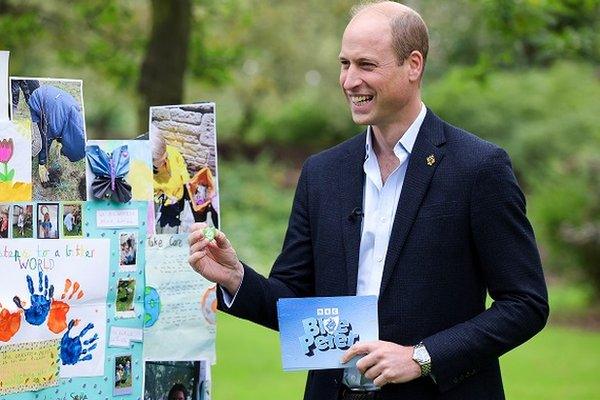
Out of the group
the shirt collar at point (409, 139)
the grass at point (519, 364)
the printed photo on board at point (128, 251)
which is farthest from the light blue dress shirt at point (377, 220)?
the grass at point (519, 364)

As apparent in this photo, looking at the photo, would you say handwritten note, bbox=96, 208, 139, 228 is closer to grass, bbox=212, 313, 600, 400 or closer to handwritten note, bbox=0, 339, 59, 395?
handwritten note, bbox=0, 339, 59, 395

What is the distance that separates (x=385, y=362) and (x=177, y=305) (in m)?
0.96

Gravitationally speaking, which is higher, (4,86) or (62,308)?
(4,86)

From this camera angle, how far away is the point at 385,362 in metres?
3.04

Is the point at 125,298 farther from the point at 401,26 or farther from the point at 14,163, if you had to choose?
the point at 401,26

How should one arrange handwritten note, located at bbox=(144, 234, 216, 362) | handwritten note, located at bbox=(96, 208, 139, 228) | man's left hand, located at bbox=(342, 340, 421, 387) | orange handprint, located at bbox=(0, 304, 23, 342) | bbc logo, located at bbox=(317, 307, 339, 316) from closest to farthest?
man's left hand, located at bbox=(342, 340, 421, 387) < bbc logo, located at bbox=(317, 307, 339, 316) < orange handprint, located at bbox=(0, 304, 23, 342) < handwritten note, located at bbox=(96, 208, 139, 228) < handwritten note, located at bbox=(144, 234, 216, 362)

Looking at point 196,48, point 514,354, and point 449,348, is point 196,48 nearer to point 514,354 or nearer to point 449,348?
point 514,354

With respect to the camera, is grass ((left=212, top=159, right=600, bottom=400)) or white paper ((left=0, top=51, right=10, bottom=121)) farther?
grass ((left=212, top=159, right=600, bottom=400))

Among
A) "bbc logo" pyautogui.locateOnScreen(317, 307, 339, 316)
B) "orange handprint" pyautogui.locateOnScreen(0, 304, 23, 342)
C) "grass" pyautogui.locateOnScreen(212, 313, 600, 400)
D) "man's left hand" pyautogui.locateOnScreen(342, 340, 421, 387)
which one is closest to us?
"man's left hand" pyautogui.locateOnScreen(342, 340, 421, 387)

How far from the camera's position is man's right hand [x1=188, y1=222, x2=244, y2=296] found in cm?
328

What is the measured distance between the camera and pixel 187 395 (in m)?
3.78

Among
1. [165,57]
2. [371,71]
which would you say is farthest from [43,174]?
[165,57]

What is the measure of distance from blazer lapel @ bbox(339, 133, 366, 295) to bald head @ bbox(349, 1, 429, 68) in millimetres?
356

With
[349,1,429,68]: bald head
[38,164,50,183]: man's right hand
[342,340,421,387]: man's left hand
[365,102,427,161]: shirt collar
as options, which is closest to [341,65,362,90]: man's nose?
[349,1,429,68]: bald head
